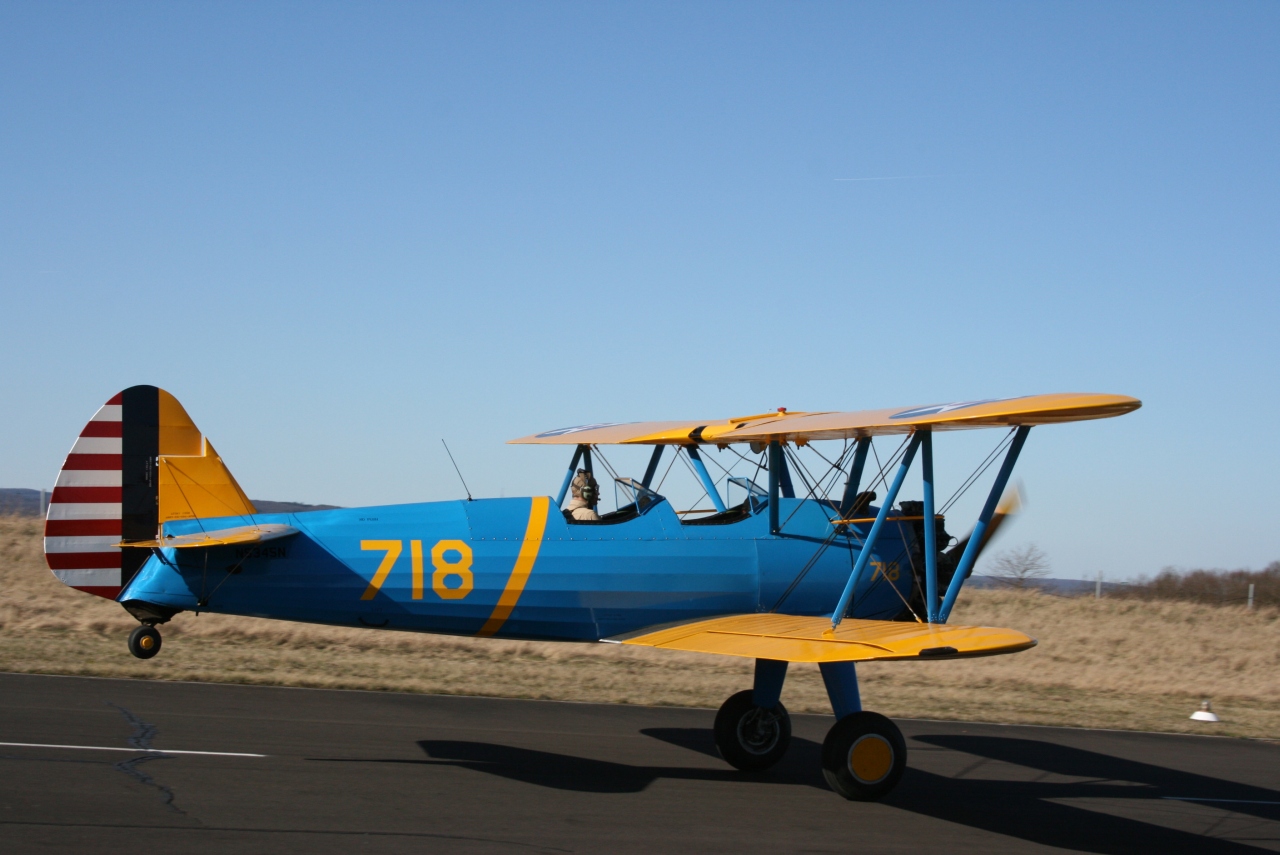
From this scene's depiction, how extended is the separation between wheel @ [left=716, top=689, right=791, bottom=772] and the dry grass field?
378 cm

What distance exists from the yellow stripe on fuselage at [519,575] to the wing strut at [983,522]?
314 centimetres

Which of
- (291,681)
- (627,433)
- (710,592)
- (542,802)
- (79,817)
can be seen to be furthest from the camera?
(291,681)

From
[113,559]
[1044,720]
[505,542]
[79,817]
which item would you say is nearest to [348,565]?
[505,542]

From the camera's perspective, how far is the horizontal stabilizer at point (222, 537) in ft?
26.0

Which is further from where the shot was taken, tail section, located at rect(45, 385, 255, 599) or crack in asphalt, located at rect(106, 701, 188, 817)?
tail section, located at rect(45, 385, 255, 599)

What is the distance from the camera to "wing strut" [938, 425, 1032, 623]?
8.30 m

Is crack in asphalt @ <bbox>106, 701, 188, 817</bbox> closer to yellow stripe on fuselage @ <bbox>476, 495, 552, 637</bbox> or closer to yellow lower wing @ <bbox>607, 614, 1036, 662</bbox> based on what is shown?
yellow stripe on fuselage @ <bbox>476, 495, 552, 637</bbox>

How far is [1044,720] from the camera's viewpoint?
13883mm

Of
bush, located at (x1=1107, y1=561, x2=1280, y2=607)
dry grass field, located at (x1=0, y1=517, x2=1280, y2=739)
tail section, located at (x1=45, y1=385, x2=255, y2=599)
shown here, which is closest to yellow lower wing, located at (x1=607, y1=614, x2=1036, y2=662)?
tail section, located at (x1=45, y1=385, x2=255, y2=599)

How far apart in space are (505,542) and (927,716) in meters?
7.08

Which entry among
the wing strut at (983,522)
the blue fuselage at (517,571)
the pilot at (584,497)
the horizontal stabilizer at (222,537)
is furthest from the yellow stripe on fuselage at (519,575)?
the wing strut at (983,522)

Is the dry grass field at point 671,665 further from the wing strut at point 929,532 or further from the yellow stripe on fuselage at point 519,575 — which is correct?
the wing strut at point 929,532

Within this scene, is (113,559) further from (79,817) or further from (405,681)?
(405,681)

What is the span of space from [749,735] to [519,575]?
255 cm
